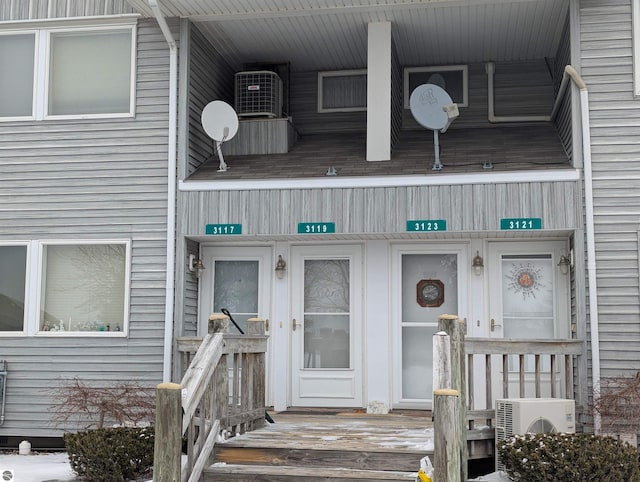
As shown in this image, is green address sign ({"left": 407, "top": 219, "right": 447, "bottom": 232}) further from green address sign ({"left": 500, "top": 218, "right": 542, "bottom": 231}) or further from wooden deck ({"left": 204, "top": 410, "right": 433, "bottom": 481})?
wooden deck ({"left": 204, "top": 410, "right": 433, "bottom": 481})

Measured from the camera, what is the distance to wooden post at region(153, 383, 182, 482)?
5.57 m

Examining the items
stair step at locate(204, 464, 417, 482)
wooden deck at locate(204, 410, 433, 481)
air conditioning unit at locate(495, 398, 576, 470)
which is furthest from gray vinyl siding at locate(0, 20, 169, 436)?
air conditioning unit at locate(495, 398, 576, 470)

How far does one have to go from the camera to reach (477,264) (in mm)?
9352

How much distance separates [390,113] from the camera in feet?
31.5

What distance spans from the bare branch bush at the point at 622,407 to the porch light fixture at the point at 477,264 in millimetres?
1964

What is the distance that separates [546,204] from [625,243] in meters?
0.88

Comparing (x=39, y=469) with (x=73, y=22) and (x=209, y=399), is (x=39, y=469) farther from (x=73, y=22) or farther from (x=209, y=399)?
(x=73, y=22)

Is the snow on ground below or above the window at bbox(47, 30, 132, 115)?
below

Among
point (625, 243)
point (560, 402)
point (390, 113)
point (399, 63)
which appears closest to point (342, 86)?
point (399, 63)

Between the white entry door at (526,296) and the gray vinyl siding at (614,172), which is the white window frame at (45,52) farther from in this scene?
the gray vinyl siding at (614,172)

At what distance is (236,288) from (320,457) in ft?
12.0

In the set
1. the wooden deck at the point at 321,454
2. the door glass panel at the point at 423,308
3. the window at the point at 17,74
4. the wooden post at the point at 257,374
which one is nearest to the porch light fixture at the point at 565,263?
the door glass panel at the point at 423,308

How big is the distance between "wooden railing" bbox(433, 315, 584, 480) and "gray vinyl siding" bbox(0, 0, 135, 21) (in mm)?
5647

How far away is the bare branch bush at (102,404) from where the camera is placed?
28.2ft
